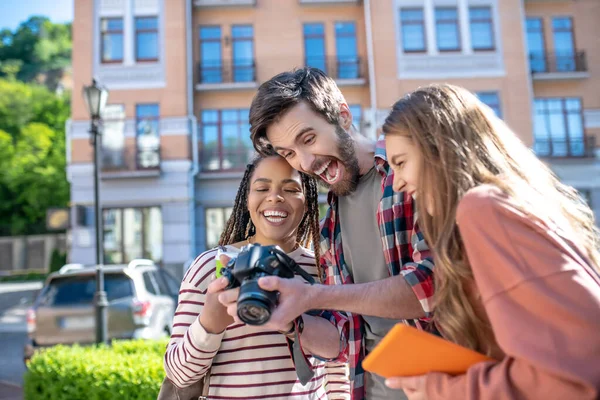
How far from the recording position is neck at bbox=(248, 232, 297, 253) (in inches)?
90.6

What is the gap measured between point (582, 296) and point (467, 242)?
0.25m

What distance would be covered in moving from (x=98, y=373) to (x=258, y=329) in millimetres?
2794

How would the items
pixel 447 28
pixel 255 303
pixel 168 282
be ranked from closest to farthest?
1. pixel 255 303
2. pixel 168 282
3. pixel 447 28

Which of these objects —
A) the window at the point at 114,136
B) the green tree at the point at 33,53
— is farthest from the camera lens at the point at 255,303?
the green tree at the point at 33,53

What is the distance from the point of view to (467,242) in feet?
3.78

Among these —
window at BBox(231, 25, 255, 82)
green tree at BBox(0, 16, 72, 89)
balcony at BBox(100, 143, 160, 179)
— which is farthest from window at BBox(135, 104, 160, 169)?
green tree at BBox(0, 16, 72, 89)

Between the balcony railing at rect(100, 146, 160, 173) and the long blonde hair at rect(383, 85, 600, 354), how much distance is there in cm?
1704

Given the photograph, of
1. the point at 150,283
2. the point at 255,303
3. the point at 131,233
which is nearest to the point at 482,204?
the point at 255,303

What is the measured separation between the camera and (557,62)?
19000 mm

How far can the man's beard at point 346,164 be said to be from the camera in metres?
2.13

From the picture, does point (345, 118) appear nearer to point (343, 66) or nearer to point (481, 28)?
point (343, 66)

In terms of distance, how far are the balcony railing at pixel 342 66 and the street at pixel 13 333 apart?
1252 cm

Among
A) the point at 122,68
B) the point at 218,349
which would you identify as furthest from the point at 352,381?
the point at 122,68

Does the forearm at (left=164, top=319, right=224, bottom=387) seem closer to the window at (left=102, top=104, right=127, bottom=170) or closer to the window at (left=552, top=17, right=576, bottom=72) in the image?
the window at (left=102, top=104, right=127, bottom=170)
